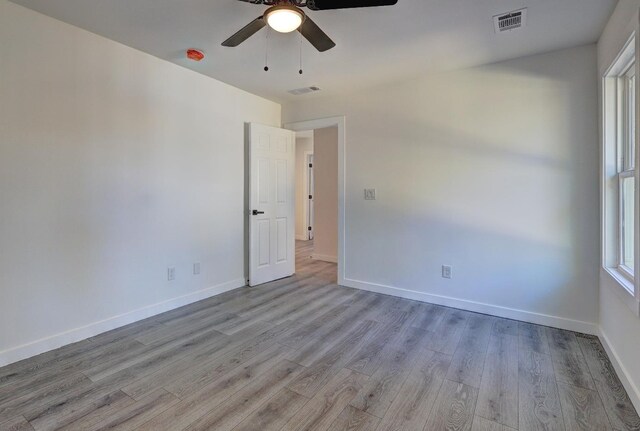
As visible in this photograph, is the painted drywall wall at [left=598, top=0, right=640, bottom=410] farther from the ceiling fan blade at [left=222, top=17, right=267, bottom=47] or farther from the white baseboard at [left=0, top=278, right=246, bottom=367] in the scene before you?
the white baseboard at [left=0, top=278, right=246, bottom=367]

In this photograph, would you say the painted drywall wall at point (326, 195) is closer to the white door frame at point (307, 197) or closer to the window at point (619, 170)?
the white door frame at point (307, 197)

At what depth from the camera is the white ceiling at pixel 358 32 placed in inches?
84.0

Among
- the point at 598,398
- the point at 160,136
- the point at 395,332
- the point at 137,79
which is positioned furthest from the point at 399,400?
the point at 137,79

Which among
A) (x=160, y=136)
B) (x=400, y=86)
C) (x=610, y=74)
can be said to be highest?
(x=400, y=86)

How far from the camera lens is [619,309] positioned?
208 cm

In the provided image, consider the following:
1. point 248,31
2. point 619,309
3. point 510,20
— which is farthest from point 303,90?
point 619,309

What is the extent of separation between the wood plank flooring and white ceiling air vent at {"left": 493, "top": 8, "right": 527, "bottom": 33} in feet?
7.99

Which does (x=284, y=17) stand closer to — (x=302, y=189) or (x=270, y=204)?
(x=270, y=204)

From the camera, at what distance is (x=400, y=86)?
11.5 ft

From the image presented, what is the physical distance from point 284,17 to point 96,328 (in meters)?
2.77

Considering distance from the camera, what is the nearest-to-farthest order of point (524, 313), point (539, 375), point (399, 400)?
point (399, 400), point (539, 375), point (524, 313)

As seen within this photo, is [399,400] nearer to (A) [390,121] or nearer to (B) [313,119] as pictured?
(A) [390,121]

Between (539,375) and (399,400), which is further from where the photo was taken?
(539,375)

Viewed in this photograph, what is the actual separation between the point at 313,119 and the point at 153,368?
10.7ft
